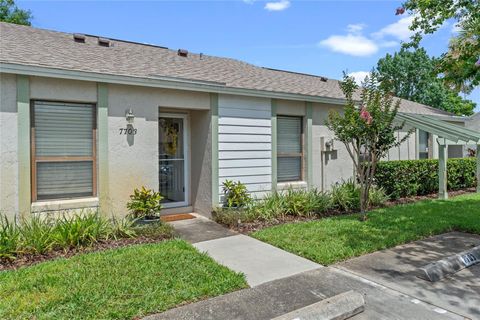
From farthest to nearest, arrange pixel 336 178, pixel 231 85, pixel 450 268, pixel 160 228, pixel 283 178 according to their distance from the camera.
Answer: pixel 336 178 → pixel 283 178 → pixel 231 85 → pixel 160 228 → pixel 450 268

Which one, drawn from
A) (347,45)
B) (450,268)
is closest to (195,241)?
(450,268)

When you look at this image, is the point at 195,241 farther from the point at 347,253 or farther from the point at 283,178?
the point at 283,178

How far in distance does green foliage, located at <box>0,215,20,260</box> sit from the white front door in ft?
10.9

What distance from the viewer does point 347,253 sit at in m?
5.20

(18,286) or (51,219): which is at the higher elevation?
(51,219)

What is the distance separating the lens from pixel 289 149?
922cm

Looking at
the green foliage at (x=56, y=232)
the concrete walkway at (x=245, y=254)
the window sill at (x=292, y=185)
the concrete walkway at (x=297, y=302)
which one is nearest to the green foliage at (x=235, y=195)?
the concrete walkway at (x=245, y=254)

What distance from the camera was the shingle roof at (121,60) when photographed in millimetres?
6395

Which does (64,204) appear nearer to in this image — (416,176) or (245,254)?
(245,254)

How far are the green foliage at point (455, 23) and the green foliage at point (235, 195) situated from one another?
6.09 m

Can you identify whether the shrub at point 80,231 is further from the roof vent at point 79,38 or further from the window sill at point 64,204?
the roof vent at point 79,38

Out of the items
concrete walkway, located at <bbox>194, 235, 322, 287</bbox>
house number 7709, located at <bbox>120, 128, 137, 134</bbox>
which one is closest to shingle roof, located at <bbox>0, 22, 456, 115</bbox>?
house number 7709, located at <bbox>120, 128, 137, 134</bbox>

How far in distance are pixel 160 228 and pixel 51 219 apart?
76.9 inches

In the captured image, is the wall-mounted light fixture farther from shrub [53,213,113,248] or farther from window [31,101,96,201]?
shrub [53,213,113,248]
